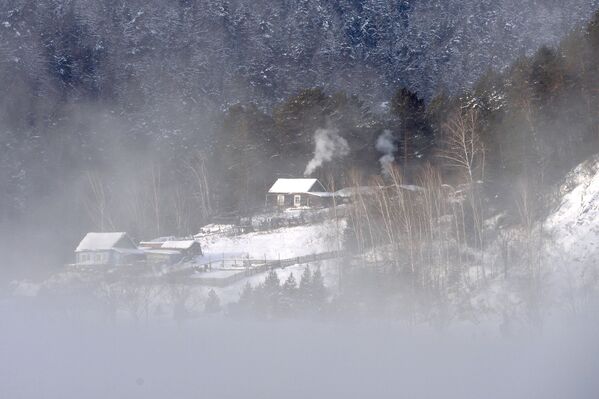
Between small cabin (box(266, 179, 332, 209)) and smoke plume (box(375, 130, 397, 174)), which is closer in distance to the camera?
smoke plume (box(375, 130, 397, 174))

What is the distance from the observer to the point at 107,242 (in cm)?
3466

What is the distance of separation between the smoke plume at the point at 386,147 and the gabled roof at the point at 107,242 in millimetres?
14898

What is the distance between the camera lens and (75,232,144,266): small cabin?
111ft

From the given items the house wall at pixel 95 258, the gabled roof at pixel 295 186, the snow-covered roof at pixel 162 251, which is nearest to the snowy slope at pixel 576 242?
the snow-covered roof at pixel 162 251

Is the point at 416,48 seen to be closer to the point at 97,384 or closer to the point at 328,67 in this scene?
the point at 328,67

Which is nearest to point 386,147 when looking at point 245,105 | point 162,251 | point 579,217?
point 162,251

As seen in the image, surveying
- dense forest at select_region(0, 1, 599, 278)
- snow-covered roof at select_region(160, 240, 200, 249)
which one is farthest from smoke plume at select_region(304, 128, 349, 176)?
snow-covered roof at select_region(160, 240, 200, 249)

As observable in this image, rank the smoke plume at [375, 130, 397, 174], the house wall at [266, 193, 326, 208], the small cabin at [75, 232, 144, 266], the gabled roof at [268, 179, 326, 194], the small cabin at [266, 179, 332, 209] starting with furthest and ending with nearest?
the gabled roof at [268, 179, 326, 194], the small cabin at [266, 179, 332, 209], the house wall at [266, 193, 326, 208], the smoke plume at [375, 130, 397, 174], the small cabin at [75, 232, 144, 266]

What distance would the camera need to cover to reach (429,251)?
94.8 feet

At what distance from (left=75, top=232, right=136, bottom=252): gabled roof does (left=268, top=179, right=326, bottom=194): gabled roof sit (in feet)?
35.7

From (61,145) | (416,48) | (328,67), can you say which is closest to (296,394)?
(61,145)

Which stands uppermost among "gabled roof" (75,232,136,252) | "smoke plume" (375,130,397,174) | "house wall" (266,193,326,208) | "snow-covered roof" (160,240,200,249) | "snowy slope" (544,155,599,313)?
"smoke plume" (375,130,397,174)

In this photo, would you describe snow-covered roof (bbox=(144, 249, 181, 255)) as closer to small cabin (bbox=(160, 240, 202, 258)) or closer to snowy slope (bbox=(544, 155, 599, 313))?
small cabin (bbox=(160, 240, 202, 258))

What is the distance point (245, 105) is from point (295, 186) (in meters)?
31.7
